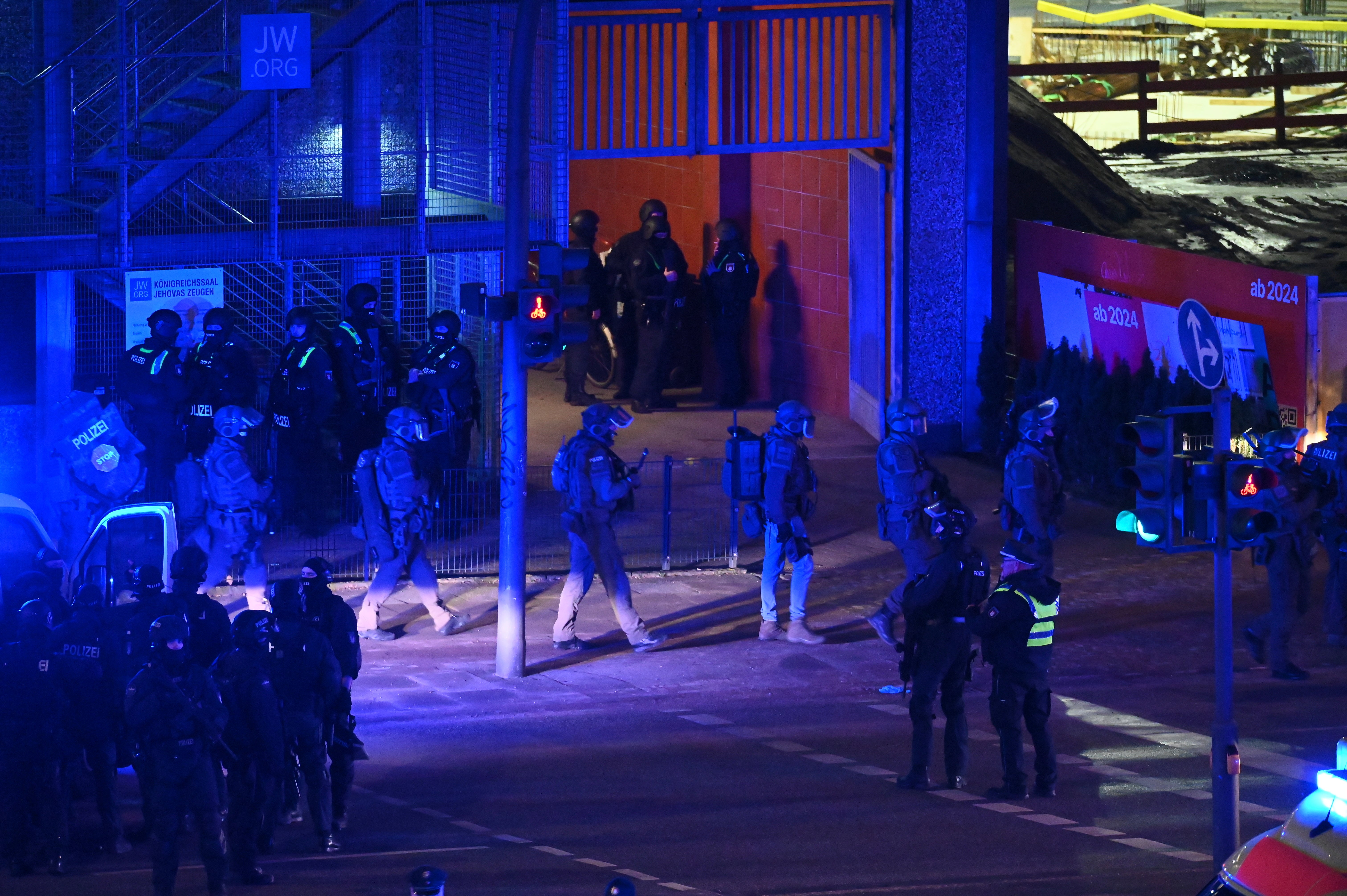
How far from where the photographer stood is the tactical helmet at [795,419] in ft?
50.4

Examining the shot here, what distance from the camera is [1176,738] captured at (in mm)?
13336

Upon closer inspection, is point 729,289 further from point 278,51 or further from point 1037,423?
point 1037,423

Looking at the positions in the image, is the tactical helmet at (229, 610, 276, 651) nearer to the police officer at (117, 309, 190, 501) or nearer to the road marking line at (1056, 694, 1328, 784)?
the road marking line at (1056, 694, 1328, 784)

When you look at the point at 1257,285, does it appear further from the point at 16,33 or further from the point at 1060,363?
the point at 16,33

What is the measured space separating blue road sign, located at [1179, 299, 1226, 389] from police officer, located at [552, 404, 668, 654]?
465cm

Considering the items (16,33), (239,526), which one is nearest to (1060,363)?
(239,526)

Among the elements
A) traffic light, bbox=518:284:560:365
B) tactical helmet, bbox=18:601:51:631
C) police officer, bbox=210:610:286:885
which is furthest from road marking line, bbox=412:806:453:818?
traffic light, bbox=518:284:560:365

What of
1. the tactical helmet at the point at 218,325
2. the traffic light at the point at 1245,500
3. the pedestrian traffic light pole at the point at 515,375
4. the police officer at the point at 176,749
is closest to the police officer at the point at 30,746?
the police officer at the point at 176,749

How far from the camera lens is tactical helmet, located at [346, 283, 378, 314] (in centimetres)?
1838

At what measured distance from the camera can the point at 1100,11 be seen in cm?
4216

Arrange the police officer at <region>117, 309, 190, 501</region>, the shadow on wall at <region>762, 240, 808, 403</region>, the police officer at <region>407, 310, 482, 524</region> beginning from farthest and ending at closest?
1. the shadow on wall at <region>762, 240, 808, 403</region>
2. the police officer at <region>407, 310, 482, 524</region>
3. the police officer at <region>117, 309, 190, 501</region>

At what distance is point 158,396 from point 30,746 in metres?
6.97

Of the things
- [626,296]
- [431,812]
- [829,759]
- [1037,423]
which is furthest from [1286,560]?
[626,296]

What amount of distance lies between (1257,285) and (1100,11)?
948 inches
